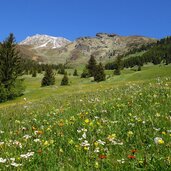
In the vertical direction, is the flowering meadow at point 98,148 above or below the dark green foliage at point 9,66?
below

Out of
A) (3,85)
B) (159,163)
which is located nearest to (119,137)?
(159,163)

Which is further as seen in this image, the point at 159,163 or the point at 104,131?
the point at 104,131

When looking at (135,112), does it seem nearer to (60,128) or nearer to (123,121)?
(123,121)

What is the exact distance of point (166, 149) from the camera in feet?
18.3

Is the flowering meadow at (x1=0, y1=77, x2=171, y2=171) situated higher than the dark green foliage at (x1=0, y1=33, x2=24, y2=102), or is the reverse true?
the dark green foliage at (x1=0, y1=33, x2=24, y2=102)

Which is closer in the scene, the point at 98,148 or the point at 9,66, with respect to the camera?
the point at 98,148

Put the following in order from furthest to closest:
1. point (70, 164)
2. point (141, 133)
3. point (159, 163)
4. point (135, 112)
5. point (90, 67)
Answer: point (90, 67), point (135, 112), point (141, 133), point (70, 164), point (159, 163)

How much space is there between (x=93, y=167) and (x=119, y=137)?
6.81 feet

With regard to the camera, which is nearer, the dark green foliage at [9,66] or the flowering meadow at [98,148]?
the flowering meadow at [98,148]

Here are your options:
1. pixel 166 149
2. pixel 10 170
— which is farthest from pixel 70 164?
pixel 166 149

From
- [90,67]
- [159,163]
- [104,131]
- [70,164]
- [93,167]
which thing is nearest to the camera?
[159,163]

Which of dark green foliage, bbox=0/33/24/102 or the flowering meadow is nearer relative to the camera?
the flowering meadow

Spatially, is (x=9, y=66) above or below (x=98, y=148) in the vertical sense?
above

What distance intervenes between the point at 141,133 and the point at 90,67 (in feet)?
427
